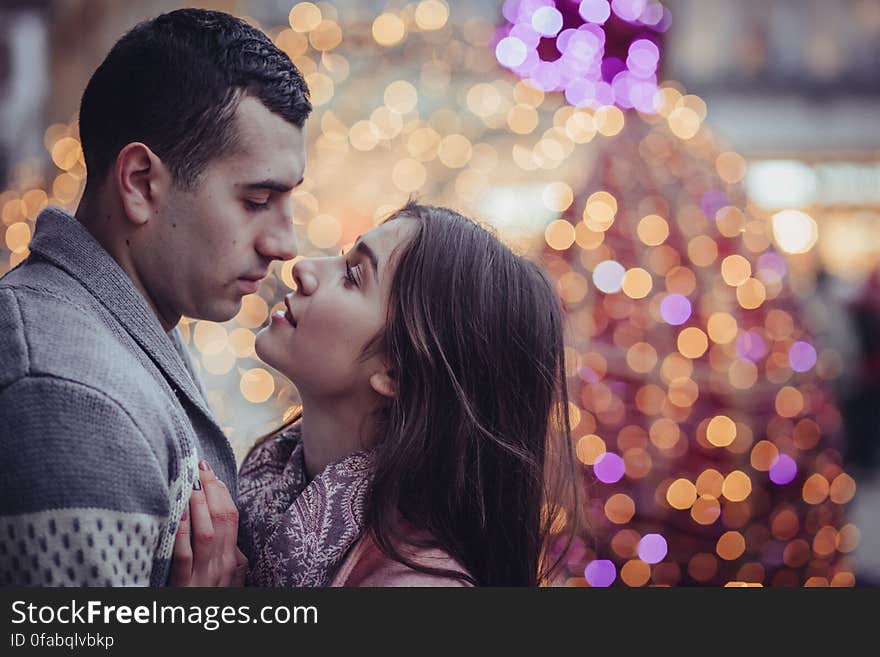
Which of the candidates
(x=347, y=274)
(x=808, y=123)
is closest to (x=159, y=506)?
(x=347, y=274)

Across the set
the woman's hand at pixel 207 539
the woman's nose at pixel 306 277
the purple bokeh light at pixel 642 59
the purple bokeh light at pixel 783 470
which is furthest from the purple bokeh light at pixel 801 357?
the woman's hand at pixel 207 539

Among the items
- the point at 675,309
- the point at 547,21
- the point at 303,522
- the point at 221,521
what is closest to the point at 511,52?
the point at 547,21

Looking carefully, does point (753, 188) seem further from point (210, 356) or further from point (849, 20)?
point (210, 356)

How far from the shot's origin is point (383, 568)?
1.61 meters

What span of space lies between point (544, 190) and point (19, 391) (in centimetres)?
160

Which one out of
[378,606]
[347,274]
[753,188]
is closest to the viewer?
[378,606]

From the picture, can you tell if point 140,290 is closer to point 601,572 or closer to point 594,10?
point 601,572

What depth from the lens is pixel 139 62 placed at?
5.13 ft

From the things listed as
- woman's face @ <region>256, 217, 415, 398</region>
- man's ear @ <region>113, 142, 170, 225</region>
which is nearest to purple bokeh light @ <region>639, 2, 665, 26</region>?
woman's face @ <region>256, 217, 415, 398</region>

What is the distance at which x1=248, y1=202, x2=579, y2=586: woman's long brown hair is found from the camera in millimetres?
1704

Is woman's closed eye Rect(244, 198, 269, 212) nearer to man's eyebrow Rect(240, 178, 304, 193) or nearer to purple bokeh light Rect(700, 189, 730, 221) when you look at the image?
man's eyebrow Rect(240, 178, 304, 193)

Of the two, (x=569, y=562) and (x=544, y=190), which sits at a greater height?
(x=544, y=190)

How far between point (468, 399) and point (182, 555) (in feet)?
1.90

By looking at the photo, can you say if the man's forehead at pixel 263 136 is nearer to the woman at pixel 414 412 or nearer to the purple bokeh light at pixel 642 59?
the woman at pixel 414 412
